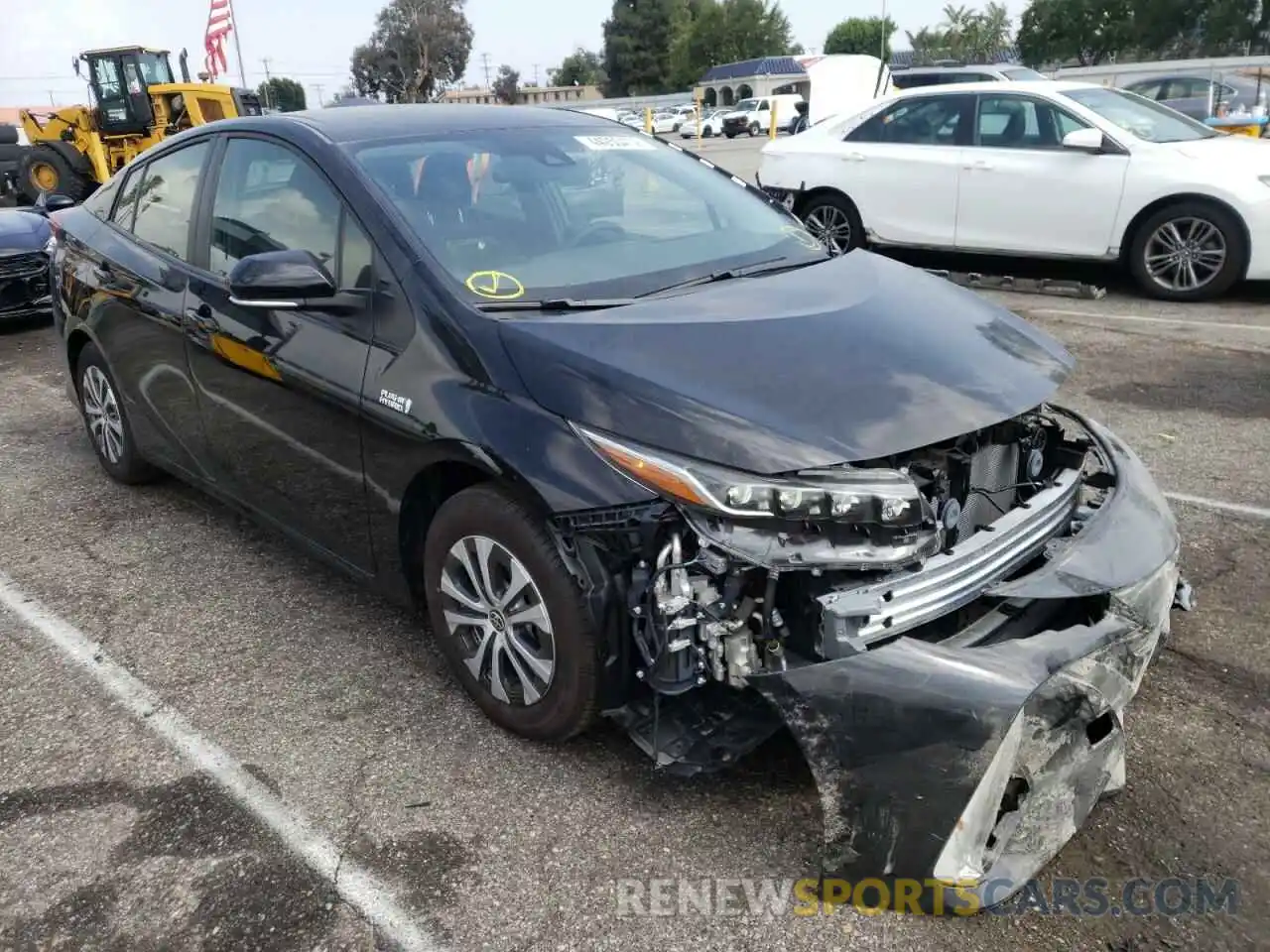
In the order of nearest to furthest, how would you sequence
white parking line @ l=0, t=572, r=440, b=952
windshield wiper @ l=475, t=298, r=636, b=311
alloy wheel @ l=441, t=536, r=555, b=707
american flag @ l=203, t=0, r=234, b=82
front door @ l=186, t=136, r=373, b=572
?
1. white parking line @ l=0, t=572, r=440, b=952
2. alloy wheel @ l=441, t=536, r=555, b=707
3. windshield wiper @ l=475, t=298, r=636, b=311
4. front door @ l=186, t=136, r=373, b=572
5. american flag @ l=203, t=0, r=234, b=82

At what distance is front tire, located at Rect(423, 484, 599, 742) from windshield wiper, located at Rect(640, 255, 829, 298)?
85 centimetres

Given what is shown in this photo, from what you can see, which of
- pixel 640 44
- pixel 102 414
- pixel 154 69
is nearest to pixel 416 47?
pixel 640 44

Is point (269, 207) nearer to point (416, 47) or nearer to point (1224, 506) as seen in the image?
point (1224, 506)

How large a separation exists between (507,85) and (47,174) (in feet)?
322

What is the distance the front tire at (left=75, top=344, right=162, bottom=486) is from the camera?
4781 millimetres

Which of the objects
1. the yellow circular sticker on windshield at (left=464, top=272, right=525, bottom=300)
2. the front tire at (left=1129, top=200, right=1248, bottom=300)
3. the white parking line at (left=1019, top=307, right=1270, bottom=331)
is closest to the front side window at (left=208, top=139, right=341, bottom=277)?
the yellow circular sticker on windshield at (left=464, top=272, right=525, bottom=300)

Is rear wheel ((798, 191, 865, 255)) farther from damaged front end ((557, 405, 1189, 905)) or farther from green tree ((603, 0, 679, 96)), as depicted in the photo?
green tree ((603, 0, 679, 96))

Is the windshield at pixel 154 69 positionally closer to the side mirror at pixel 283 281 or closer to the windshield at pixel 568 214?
the windshield at pixel 568 214

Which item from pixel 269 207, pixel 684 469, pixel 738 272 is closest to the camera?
pixel 684 469

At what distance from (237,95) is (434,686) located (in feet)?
61.7

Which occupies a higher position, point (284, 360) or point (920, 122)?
point (920, 122)

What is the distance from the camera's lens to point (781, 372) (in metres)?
2.63

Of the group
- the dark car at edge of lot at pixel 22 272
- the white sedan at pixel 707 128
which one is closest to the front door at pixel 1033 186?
the dark car at edge of lot at pixel 22 272

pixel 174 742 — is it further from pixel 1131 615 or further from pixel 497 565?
pixel 1131 615
